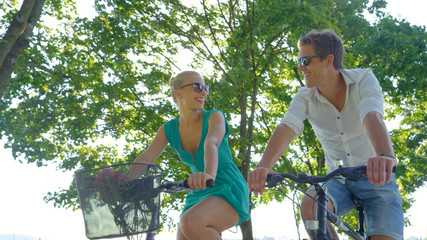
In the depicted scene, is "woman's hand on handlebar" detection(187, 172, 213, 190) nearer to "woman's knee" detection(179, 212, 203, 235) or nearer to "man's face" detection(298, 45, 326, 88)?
"woman's knee" detection(179, 212, 203, 235)

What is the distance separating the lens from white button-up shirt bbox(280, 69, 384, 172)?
298cm

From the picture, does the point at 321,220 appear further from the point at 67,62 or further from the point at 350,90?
the point at 67,62

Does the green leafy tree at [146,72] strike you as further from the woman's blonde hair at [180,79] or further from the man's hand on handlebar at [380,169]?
the man's hand on handlebar at [380,169]

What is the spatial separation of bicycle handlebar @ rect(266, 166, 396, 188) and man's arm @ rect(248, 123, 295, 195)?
43mm

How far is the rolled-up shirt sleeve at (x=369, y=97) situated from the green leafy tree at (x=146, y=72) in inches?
377

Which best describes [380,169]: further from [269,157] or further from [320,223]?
[269,157]

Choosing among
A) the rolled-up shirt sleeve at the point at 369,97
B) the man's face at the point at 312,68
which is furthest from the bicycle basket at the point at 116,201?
the rolled-up shirt sleeve at the point at 369,97

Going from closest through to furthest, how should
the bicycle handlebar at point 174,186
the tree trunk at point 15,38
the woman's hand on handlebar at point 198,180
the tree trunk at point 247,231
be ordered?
the woman's hand on handlebar at point 198,180 → the bicycle handlebar at point 174,186 → the tree trunk at point 15,38 → the tree trunk at point 247,231

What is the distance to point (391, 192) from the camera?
281cm

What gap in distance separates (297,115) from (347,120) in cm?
32

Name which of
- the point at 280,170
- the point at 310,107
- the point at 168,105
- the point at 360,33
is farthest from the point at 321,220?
the point at 360,33

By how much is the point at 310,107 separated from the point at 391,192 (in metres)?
0.75

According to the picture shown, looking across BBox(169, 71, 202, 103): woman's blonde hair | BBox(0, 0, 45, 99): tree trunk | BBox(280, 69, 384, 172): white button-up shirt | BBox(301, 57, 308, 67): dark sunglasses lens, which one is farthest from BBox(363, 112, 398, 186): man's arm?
BBox(0, 0, 45, 99): tree trunk

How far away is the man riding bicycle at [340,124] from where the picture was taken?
276cm
